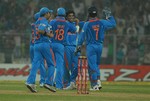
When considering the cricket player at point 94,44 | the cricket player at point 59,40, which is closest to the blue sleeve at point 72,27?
the cricket player at point 59,40

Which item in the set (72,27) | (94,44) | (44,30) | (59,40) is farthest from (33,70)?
(72,27)

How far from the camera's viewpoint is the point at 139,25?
1432 inches

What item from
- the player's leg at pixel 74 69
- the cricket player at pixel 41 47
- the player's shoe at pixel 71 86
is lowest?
the player's shoe at pixel 71 86

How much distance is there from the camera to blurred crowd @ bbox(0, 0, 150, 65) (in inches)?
1275

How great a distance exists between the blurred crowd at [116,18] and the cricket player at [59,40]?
11890 millimetres

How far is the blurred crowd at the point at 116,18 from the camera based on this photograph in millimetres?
32375

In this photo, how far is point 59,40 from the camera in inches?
808

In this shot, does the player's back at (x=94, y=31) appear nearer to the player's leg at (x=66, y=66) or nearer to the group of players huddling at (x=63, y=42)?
the group of players huddling at (x=63, y=42)

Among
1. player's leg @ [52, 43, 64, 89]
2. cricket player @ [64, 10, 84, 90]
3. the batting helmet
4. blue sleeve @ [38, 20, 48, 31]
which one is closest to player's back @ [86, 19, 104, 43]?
the batting helmet

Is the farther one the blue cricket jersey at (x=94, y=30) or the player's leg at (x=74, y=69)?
the player's leg at (x=74, y=69)

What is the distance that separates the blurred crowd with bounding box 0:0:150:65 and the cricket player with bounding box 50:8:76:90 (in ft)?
39.0

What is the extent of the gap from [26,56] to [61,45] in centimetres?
1206

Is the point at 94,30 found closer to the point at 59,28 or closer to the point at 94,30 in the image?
the point at 94,30

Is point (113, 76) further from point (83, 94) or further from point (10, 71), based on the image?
point (83, 94)
